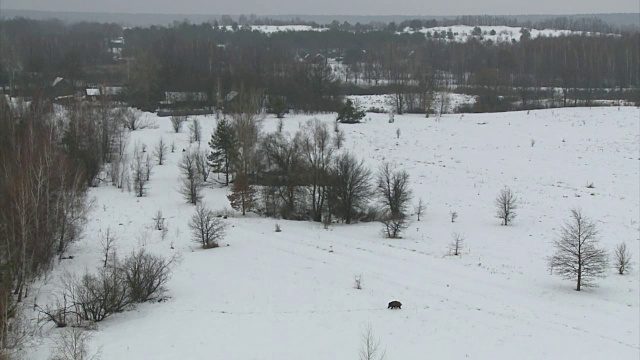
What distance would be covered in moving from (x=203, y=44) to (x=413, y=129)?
229 feet

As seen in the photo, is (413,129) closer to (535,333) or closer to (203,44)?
(535,333)

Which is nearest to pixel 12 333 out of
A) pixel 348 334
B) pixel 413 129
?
pixel 348 334

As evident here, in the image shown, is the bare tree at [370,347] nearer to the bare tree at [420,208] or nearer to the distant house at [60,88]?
the bare tree at [420,208]

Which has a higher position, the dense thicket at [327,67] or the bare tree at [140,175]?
the dense thicket at [327,67]

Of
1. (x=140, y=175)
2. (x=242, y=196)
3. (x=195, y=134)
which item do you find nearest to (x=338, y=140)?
(x=195, y=134)

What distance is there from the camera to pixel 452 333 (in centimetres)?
1886

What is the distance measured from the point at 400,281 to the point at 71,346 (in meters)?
13.8

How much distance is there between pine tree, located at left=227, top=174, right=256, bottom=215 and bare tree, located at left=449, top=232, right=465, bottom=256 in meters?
13.8

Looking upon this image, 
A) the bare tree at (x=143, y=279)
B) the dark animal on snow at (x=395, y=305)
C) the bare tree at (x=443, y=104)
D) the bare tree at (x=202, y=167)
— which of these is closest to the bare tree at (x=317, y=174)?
the bare tree at (x=202, y=167)

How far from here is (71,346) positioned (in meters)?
14.7

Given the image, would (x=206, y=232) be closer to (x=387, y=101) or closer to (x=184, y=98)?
(x=184, y=98)

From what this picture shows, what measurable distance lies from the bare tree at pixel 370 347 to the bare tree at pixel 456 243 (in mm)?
11272

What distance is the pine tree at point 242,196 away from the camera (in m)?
37.2

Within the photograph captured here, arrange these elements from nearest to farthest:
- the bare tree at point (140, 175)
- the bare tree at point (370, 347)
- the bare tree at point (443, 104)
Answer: the bare tree at point (370, 347), the bare tree at point (140, 175), the bare tree at point (443, 104)
